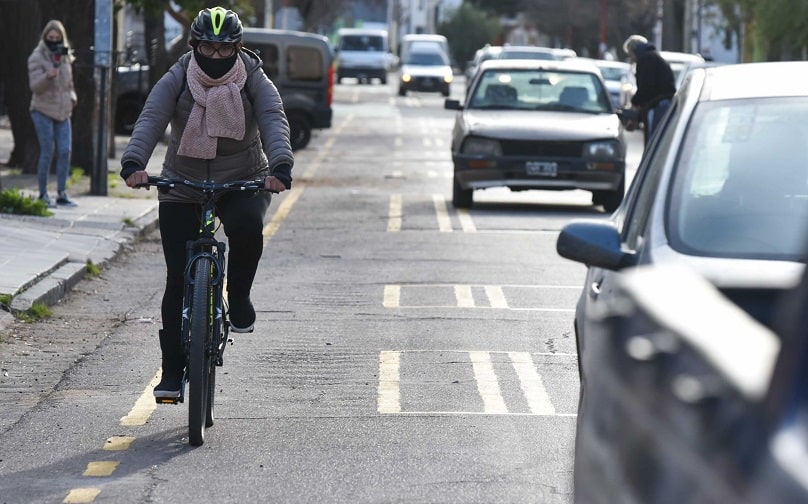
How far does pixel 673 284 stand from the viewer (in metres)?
2.38

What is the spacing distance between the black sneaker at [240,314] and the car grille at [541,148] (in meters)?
10.9

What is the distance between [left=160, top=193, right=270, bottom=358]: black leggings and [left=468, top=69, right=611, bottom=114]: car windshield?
1236 centimetres

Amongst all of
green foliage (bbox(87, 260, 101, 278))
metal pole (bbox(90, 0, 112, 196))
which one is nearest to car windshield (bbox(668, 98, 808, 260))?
green foliage (bbox(87, 260, 101, 278))

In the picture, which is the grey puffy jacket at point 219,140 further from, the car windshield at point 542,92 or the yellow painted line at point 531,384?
the car windshield at point 542,92

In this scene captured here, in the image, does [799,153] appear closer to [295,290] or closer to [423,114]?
[295,290]

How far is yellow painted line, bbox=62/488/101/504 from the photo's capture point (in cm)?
547

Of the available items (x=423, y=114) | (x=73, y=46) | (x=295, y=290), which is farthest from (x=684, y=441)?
(x=423, y=114)

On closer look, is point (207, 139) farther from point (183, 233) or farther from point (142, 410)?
point (142, 410)

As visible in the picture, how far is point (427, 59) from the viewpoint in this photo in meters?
60.1

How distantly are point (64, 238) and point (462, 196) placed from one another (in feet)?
18.7

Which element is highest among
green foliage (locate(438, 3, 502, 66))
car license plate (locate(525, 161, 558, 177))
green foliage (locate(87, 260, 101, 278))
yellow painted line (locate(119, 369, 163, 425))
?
green foliage (locate(438, 3, 502, 66))

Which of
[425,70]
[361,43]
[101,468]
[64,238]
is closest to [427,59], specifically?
[425,70]

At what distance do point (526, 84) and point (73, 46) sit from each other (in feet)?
18.8

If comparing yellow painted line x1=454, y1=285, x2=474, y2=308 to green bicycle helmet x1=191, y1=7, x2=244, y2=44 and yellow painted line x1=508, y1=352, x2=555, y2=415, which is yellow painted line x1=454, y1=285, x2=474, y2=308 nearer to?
yellow painted line x1=508, y1=352, x2=555, y2=415
